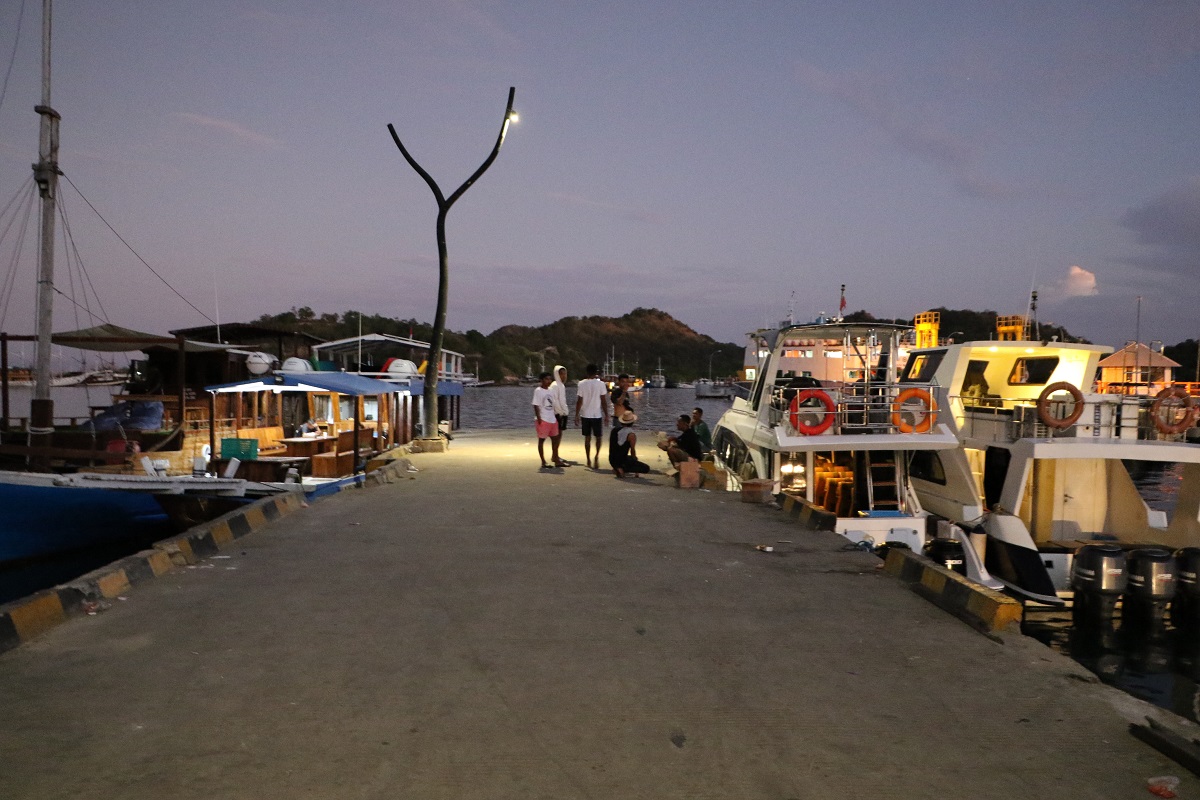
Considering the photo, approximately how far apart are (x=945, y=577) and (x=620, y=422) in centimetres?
804

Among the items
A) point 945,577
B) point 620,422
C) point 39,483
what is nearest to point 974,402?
point 620,422

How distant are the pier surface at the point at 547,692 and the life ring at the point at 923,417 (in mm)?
7171

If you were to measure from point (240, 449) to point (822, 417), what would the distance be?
11.3 meters

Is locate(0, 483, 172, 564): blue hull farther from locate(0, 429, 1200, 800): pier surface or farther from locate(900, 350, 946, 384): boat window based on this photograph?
locate(900, 350, 946, 384): boat window

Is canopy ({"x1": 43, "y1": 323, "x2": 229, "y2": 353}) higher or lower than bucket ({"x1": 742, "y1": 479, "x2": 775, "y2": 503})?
higher

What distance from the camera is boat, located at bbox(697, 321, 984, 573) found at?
1245 cm

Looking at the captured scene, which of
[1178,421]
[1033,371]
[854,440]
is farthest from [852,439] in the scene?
[1033,371]

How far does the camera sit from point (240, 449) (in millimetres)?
14594

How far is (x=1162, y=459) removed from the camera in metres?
12.4

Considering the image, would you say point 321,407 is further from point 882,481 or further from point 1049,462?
point 1049,462

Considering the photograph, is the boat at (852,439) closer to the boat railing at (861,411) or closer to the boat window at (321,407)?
the boat railing at (861,411)

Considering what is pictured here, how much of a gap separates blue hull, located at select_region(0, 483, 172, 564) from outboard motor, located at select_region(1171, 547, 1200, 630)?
16.0 m

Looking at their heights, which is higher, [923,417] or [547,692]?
[923,417]

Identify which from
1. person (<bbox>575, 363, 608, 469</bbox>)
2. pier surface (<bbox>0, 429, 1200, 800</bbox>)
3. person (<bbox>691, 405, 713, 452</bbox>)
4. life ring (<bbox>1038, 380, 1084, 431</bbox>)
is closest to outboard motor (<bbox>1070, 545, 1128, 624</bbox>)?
life ring (<bbox>1038, 380, 1084, 431</bbox>)
